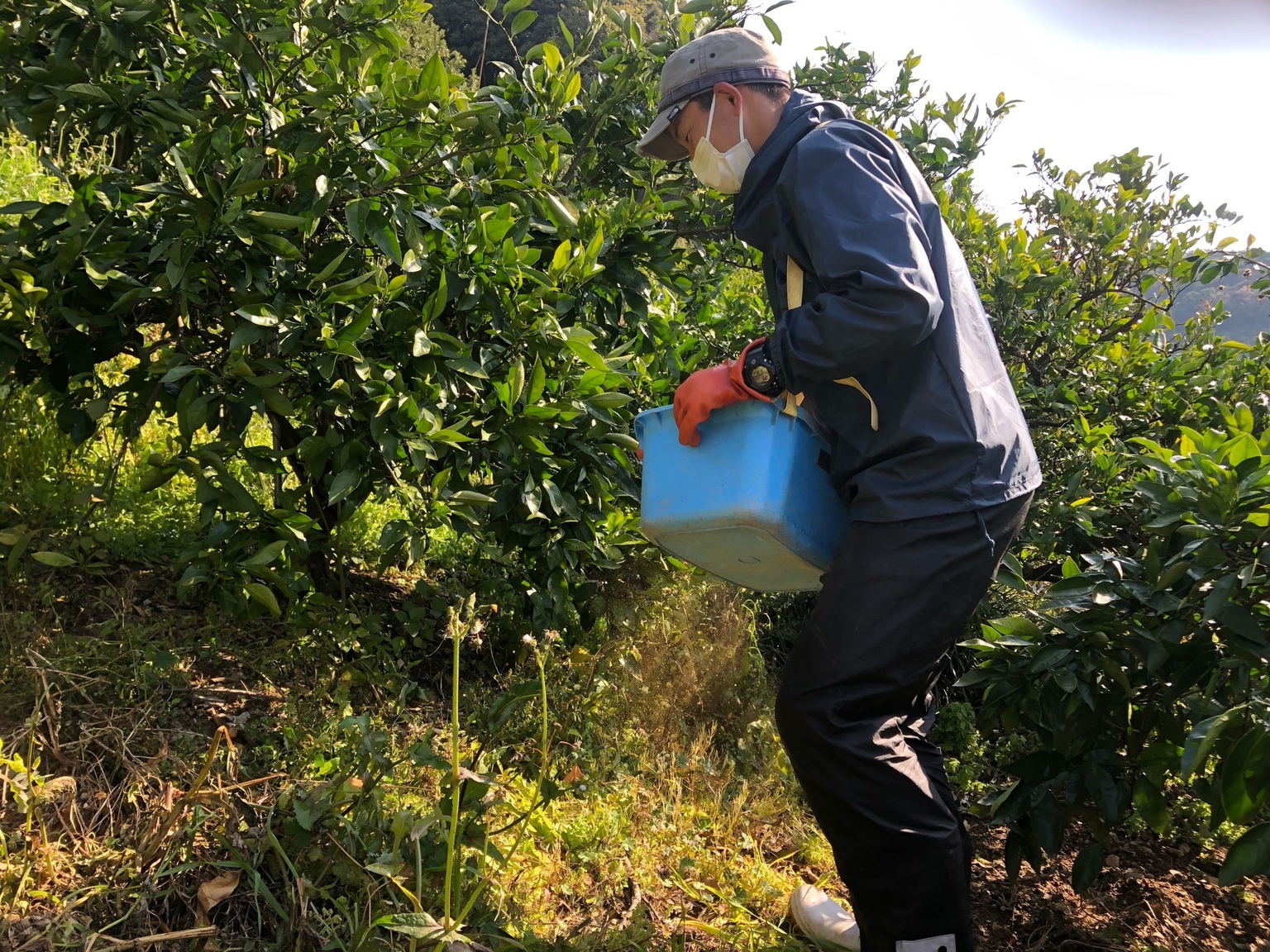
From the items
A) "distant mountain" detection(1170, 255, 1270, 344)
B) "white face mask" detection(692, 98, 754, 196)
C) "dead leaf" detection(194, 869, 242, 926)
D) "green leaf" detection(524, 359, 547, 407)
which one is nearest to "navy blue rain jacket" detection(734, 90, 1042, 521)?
"white face mask" detection(692, 98, 754, 196)

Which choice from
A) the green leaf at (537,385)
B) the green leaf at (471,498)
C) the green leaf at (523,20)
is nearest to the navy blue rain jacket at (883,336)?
the green leaf at (537,385)

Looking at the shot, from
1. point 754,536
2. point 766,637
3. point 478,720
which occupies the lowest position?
point 766,637

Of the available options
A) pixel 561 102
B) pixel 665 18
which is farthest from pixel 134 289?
pixel 665 18

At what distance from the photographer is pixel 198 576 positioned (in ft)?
7.87

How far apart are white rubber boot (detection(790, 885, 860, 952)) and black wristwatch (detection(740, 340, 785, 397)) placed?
130cm

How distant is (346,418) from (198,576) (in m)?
0.56

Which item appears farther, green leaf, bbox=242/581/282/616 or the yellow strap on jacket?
green leaf, bbox=242/581/282/616

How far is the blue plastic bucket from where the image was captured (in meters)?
2.01

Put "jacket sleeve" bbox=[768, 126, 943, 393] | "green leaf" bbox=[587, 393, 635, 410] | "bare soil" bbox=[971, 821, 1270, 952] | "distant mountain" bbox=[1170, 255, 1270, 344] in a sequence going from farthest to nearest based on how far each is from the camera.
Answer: "distant mountain" bbox=[1170, 255, 1270, 344]
"green leaf" bbox=[587, 393, 635, 410]
"bare soil" bbox=[971, 821, 1270, 952]
"jacket sleeve" bbox=[768, 126, 943, 393]

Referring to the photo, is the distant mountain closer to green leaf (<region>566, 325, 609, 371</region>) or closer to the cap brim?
the cap brim

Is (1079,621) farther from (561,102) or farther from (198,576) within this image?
(198,576)

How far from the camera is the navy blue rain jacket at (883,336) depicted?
1834 mm

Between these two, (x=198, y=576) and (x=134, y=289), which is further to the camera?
(x=198, y=576)

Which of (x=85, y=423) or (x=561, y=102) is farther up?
(x=561, y=102)
